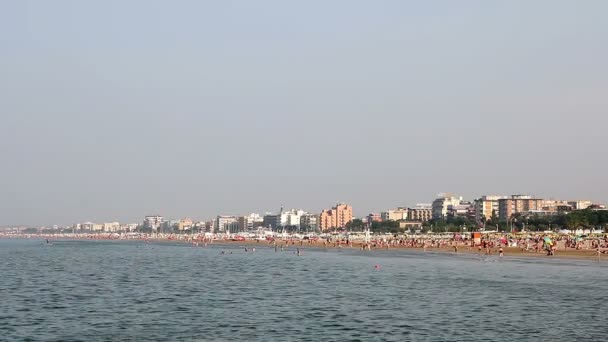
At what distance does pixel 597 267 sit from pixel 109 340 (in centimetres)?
5510

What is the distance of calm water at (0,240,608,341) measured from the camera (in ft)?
95.5

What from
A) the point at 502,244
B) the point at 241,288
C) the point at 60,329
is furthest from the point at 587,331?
the point at 502,244

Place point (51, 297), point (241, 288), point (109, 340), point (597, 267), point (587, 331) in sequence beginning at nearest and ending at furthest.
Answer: point (109, 340) → point (587, 331) → point (51, 297) → point (241, 288) → point (597, 267)

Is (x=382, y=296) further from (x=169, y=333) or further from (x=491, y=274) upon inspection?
(x=491, y=274)

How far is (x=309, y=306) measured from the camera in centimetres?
3825

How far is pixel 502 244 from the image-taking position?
11712 centimetres

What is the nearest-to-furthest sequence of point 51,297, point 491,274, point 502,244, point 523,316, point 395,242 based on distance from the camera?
1. point 523,316
2. point 51,297
3. point 491,274
4. point 502,244
5. point 395,242

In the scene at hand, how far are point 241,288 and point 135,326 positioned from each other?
18.7 metres

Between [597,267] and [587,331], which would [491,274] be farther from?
[587,331]

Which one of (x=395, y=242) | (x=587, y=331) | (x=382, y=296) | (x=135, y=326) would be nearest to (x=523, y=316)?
(x=587, y=331)

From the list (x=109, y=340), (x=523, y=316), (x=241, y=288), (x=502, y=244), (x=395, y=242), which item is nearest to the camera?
(x=109, y=340)

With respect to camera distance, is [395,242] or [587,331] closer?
[587,331]

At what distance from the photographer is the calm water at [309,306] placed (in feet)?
95.5

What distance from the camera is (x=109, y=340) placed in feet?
89.8
